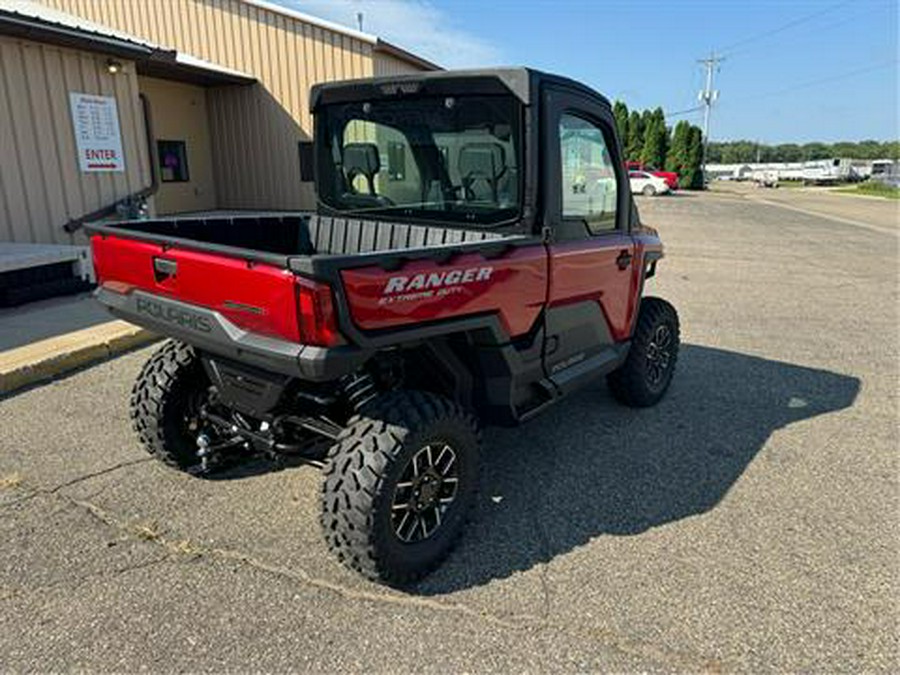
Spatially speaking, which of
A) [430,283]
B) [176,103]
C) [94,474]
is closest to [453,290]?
[430,283]

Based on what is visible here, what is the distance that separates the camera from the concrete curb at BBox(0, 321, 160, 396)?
4.82 metres

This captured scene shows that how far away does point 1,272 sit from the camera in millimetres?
6617

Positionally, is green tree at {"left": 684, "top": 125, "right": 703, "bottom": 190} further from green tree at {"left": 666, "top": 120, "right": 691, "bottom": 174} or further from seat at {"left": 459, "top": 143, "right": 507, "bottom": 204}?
seat at {"left": 459, "top": 143, "right": 507, "bottom": 204}

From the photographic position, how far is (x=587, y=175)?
3.69m

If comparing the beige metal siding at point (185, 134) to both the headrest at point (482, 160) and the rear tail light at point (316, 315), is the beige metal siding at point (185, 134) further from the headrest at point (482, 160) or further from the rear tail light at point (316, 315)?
the rear tail light at point (316, 315)

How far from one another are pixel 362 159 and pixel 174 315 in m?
1.58

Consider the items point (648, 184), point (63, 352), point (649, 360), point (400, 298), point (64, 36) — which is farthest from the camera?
point (648, 184)

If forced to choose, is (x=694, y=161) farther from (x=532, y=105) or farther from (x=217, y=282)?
(x=217, y=282)

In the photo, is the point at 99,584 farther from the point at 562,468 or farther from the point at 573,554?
the point at 562,468

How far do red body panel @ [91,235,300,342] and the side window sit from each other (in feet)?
5.63

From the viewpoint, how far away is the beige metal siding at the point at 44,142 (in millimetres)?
8016

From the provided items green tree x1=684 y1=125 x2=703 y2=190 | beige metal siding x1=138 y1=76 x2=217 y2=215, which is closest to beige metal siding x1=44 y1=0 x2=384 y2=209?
beige metal siding x1=138 y1=76 x2=217 y2=215

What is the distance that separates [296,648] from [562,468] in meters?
1.94

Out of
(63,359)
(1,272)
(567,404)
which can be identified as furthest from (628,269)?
(1,272)
